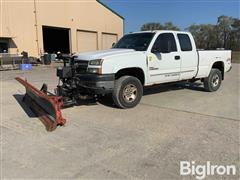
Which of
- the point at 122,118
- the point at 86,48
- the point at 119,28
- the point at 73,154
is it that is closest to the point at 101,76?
the point at 122,118

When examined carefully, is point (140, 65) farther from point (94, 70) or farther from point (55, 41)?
point (55, 41)

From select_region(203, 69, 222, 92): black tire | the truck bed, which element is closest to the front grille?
the truck bed

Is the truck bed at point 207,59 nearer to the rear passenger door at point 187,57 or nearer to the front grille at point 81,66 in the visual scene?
the rear passenger door at point 187,57

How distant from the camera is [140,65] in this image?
6684 mm

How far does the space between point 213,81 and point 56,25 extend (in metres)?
19.3

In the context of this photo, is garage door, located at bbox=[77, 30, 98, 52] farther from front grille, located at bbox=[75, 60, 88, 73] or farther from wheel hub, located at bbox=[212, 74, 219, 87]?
front grille, located at bbox=[75, 60, 88, 73]

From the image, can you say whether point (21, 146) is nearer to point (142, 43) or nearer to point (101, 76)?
point (101, 76)

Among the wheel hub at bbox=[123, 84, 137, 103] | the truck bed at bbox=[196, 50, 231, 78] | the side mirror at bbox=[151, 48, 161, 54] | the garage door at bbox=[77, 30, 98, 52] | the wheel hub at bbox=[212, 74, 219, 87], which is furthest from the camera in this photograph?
the garage door at bbox=[77, 30, 98, 52]

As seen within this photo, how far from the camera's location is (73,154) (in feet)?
13.2

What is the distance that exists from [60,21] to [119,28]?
9.03m

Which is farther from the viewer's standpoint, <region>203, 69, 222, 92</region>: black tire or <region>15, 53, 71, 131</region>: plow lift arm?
<region>203, 69, 222, 92</region>: black tire

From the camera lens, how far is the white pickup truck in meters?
6.13

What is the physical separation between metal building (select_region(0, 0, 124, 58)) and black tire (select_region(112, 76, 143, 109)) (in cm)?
1750

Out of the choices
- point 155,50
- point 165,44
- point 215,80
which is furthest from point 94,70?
point 215,80
